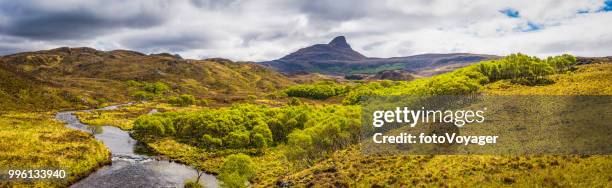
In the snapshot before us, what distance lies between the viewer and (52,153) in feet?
295

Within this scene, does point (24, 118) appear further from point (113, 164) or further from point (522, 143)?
point (522, 143)

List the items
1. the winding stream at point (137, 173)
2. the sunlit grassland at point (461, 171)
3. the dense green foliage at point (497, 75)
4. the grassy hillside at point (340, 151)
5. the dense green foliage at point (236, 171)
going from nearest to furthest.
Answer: the sunlit grassland at point (461, 171) < the grassy hillside at point (340, 151) < the dense green foliage at point (236, 171) < the winding stream at point (137, 173) < the dense green foliage at point (497, 75)

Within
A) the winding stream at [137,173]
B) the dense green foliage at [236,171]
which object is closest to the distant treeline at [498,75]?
the dense green foliage at [236,171]

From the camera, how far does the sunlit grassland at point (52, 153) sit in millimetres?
79250

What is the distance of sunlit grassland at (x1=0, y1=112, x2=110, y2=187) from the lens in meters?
79.2

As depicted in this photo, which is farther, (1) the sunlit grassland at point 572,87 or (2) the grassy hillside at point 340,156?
(1) the sunlit grassland at point 572,87

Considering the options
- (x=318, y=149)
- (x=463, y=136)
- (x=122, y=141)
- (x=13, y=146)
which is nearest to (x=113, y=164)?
(x=13, y=146)

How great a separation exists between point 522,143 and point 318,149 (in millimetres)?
43013

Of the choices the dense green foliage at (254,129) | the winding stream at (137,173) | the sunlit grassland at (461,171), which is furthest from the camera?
the dense green foliage at (254,129)

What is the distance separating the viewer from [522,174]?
56844mm

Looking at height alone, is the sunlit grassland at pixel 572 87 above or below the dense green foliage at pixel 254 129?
above

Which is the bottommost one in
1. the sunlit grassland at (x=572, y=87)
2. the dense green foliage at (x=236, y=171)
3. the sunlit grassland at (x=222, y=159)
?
the sunlit grassland at (x=222, y=159)

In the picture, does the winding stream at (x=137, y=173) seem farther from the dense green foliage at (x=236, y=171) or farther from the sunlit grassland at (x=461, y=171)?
the sunlit grassland at (x=461, y=171)

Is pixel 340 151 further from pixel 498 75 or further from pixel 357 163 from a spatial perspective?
pixel 498 75
